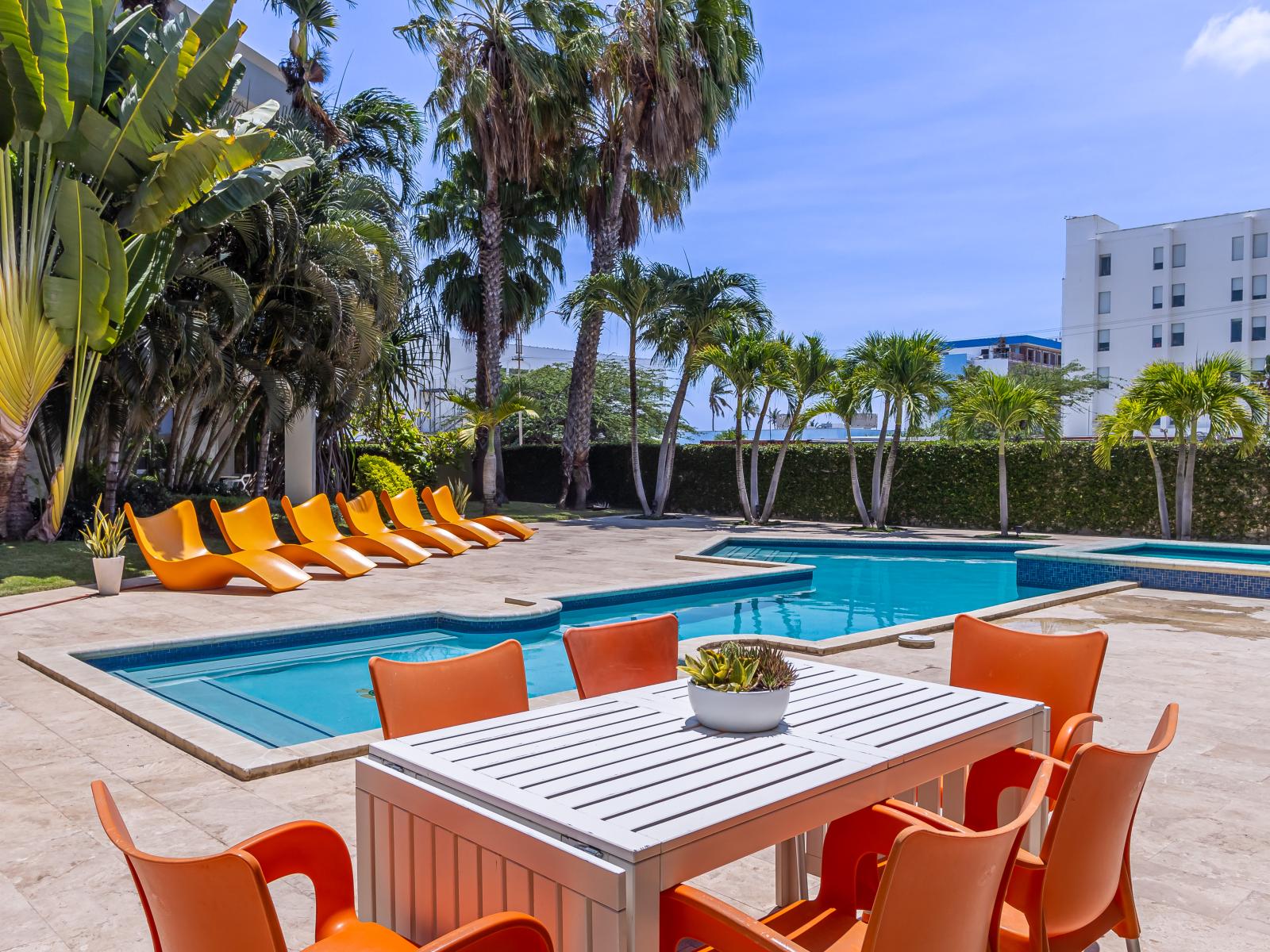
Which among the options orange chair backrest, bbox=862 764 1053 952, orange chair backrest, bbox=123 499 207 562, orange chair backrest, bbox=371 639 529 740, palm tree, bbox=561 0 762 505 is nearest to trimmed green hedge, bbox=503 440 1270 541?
palm tree, bbox=561 0 762 505

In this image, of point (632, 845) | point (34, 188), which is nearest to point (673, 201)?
point (34, 188)

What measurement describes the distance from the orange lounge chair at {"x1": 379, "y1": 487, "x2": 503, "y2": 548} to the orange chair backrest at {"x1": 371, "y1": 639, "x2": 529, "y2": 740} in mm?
12221

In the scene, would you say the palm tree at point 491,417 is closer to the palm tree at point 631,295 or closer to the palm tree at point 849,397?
the palm tree at point 631,295

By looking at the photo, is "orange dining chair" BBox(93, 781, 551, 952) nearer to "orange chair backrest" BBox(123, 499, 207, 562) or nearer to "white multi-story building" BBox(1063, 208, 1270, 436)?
"orange chair backrest" BBox(123, 499, 207, 562)

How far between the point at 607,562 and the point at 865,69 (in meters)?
8.83

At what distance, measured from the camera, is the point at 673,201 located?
24953 mm

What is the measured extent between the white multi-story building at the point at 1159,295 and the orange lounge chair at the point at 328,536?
50.2m

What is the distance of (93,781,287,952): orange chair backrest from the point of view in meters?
1.67

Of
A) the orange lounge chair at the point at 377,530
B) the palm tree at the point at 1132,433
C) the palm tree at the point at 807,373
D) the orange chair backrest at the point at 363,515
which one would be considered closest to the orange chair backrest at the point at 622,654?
the orange lounge chair at the point at 377,530

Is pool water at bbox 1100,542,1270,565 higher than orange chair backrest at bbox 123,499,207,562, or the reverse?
orange chair backrest at bbox 123,499,207,562

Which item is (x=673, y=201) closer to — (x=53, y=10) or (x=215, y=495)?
(x=215, y=495)

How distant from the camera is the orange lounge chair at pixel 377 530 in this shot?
14.2m

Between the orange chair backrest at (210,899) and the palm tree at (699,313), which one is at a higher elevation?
the palm tree at (699,313)

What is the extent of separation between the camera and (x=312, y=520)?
13.2 m
